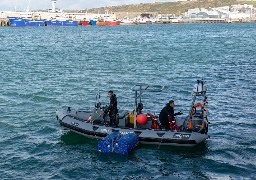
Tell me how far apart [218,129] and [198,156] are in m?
4.06

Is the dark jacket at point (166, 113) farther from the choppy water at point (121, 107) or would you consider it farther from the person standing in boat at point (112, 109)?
the person standing in boat at point (112, 109)

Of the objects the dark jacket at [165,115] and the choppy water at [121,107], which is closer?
the choppy water at [121,107]

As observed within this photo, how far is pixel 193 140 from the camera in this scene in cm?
1852

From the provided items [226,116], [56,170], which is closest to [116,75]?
[226,116]

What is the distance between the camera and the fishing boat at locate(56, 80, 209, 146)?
18.7 m

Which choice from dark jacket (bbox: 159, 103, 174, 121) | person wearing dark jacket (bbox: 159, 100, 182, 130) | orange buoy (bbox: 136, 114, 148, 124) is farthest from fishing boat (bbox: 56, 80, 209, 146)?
dark jacket (bbox: 159, 103, 174, 121)

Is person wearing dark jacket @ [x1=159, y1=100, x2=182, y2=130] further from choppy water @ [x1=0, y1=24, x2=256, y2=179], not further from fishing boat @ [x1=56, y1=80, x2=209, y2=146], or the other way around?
choppy water @ [x1=0, y1=24, x2=256, y2=179]

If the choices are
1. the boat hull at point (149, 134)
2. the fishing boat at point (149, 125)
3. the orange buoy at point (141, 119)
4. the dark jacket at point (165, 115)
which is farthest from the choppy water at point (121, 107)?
the orange buoy at point (141, 119)

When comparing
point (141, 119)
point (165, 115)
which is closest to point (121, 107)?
point (141, 119)

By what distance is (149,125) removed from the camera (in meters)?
20.0

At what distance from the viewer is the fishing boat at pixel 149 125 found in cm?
1873

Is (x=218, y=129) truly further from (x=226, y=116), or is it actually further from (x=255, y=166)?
(x=255, y=166)

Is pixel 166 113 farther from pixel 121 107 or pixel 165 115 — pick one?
pixel 121 107

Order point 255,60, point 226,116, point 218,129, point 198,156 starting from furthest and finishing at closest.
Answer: point 255,60 → point 226,116 → point 218,129 → point 198,156
